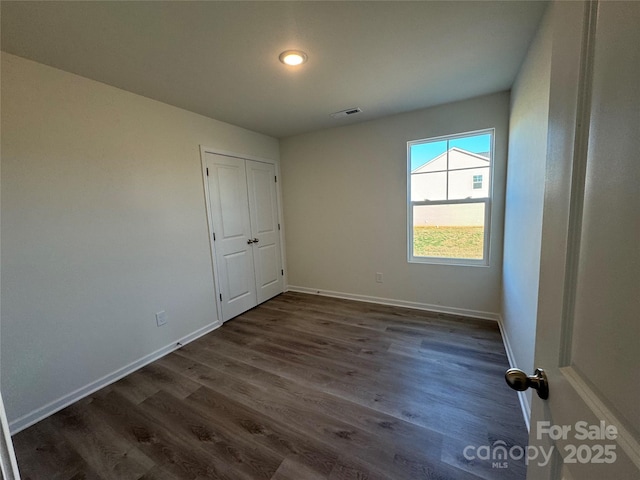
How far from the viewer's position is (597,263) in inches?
17.0

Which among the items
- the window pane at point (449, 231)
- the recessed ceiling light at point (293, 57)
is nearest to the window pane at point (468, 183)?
the window pane at point (449, 231)

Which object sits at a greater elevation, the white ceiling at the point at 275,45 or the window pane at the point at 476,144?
the white ceiling at the point at 275,45

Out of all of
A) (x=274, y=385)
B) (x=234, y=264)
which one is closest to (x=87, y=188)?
(x=234, y=264)

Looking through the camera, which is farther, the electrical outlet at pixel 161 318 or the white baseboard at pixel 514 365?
the electrical outlet at pixel 161 318

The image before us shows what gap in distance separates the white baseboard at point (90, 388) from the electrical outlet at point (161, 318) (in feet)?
0.80

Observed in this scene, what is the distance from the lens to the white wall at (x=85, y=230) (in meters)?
1.66

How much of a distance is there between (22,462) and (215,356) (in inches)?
47.9

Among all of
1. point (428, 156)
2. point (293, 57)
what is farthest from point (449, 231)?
point (293, 57)

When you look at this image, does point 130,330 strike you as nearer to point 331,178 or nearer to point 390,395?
point 390,395

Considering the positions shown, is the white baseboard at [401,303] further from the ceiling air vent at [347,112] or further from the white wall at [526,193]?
the ceiling air vent at [347,112]

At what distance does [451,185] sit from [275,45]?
7.63ft

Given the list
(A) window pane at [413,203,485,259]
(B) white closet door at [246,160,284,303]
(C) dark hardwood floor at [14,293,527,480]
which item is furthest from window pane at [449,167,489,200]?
(B) white closet door at [246,160,284,303]

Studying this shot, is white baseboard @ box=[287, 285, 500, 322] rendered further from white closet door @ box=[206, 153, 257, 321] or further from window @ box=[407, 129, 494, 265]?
white closet door @ box=[206, 153, 257, 321]

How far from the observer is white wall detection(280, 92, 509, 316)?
109 inches
